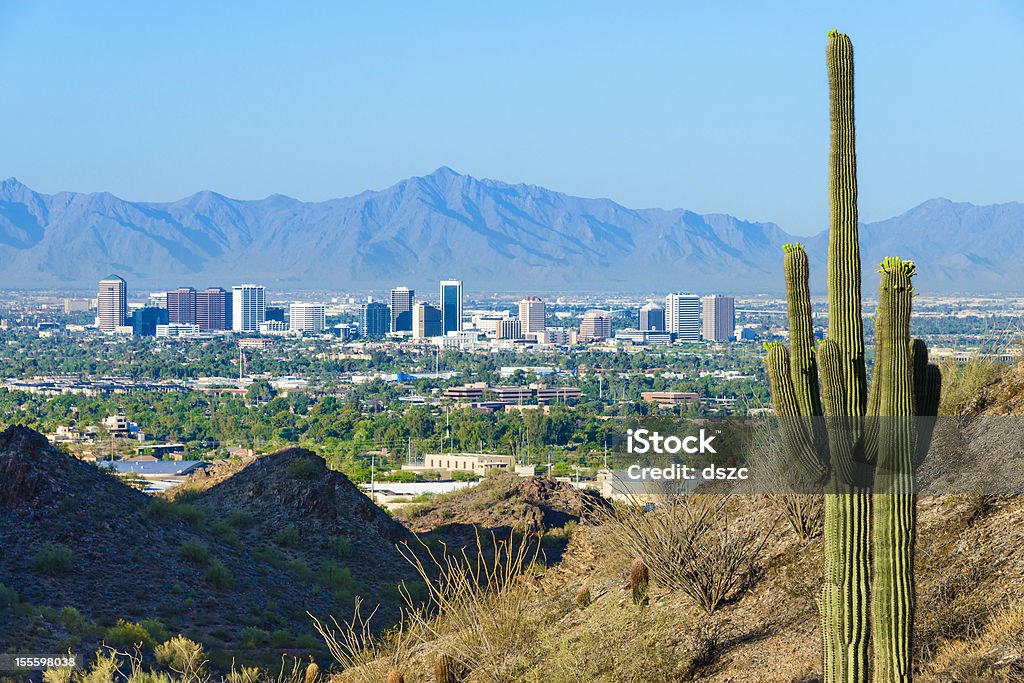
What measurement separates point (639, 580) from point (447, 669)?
1843mm

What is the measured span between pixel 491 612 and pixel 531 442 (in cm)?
5871

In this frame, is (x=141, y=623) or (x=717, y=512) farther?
(x=141, y=623)

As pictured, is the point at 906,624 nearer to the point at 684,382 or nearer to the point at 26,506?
the point at 26,506

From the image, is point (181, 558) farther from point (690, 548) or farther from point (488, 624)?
point (488, 624)

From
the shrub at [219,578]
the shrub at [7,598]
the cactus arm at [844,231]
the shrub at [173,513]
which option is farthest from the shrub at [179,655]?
the cactus arm at [844,231]

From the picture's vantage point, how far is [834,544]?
7.44 m

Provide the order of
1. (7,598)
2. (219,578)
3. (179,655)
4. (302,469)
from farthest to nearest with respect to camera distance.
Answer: (302,469)
(219,578)
(7,598)
(179,655)

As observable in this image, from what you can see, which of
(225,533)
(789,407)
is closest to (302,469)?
(225,533)

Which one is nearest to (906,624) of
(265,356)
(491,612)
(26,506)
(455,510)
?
(491,612)

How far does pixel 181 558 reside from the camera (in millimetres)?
20719

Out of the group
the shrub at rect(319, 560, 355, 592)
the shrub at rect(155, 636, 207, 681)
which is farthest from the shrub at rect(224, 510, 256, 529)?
the shrub at rect(155, 636, 207, 681)

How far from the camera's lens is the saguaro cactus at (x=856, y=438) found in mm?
7215

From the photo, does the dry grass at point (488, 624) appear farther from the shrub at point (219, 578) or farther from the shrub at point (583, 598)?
the shrub at point (219, 578)
